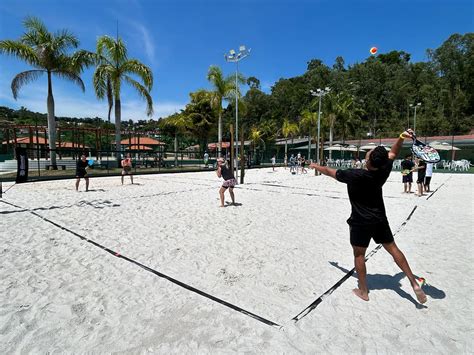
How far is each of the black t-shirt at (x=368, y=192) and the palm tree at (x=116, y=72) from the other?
20.5 meters

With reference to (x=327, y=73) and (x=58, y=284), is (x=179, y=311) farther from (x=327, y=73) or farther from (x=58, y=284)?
(x=327, y=73)

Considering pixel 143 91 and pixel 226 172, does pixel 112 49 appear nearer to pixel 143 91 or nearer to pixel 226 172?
pixel 143 91

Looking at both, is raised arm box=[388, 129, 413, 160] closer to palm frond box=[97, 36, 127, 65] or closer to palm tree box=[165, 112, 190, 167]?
palm frond box=[97, 36, 127, 65]

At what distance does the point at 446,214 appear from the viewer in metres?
7.67

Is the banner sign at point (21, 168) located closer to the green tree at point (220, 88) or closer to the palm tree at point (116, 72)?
the palm tree at point (116, 72)

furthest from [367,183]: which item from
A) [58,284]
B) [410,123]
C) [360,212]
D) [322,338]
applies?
[410,123]

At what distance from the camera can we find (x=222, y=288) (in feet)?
11.3

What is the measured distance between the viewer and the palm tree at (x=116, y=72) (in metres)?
21.0

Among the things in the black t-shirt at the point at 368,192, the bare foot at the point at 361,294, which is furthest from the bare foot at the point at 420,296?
the black t-shirt at the point at 368,192

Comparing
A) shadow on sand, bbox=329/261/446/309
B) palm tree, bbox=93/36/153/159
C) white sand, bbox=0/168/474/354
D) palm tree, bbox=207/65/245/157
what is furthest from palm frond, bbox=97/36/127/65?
shadow on sand, bbox=329/261/446/309

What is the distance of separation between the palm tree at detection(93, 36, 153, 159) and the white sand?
54.2 feet

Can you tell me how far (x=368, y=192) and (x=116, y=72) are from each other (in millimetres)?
22749

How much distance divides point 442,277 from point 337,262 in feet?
4.36

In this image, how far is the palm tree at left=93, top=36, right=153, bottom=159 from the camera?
21.0 meters
